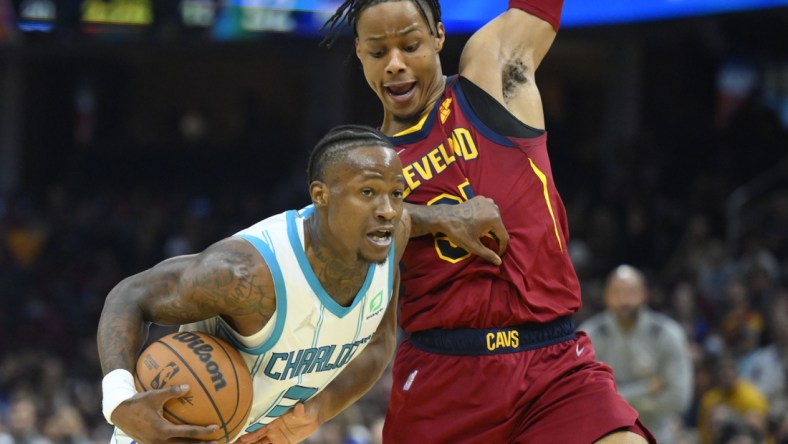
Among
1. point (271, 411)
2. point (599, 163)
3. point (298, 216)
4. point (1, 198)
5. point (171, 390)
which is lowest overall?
point (1, 198)

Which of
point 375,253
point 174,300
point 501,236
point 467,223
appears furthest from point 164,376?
point 501,236

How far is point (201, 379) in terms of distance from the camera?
383 cm

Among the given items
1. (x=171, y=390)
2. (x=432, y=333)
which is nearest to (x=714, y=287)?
(x=432, y=333)

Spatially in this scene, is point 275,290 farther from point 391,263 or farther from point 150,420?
point 150,420

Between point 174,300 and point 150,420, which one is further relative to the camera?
point 174,300

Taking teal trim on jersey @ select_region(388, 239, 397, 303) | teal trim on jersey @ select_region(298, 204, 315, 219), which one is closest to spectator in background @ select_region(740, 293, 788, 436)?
teal trim on jersey @ select_region(388, 239, 397, 303)

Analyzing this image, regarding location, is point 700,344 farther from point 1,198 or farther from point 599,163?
point 1,198

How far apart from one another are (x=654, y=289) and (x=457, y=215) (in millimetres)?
7699

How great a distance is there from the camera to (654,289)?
11.6 metres

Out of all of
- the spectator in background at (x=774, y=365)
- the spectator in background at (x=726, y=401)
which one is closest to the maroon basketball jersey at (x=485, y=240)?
the spectator in background at (x=726, y=401)

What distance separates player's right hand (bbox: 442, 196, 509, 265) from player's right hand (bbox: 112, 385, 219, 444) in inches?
43.1

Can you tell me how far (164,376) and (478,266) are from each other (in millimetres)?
1150

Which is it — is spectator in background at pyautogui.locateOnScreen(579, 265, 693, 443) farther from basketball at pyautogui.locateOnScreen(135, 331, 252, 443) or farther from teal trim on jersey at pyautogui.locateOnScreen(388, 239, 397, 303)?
basketball at pyautogui.locateOnScreen(135, 331, 252, 443)

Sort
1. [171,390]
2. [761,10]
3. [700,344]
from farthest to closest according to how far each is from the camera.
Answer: [761,10] < [700,344] < [171,390]
